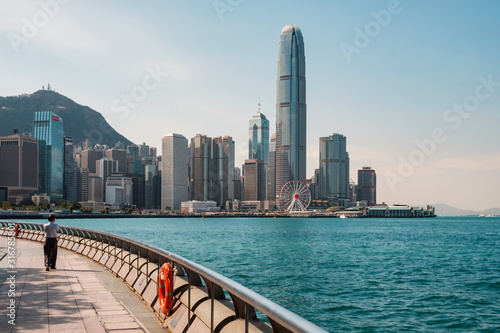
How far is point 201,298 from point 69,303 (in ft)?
16.7

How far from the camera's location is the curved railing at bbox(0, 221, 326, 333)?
4905mm

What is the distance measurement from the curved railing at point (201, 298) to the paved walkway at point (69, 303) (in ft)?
1.34

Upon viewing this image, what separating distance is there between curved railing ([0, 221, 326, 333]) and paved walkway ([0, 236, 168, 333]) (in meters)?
0.41

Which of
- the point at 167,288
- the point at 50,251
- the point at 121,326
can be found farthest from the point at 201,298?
the point at 50,251

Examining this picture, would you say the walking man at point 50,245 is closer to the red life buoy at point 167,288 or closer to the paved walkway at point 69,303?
the paved walkway at point 69,303

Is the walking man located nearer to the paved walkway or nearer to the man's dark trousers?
the man's dark trousers

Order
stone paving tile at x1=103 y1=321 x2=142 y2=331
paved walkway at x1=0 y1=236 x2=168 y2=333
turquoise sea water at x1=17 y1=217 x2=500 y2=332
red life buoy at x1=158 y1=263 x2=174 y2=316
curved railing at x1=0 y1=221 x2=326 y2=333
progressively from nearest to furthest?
curved railing at x1=0 y1=221 x2=326 y2=333, red life buoy at x1=158 y1=263 x2=174 y2=316, stone paving tile at x1=103 y1=321 x2=142 y2=331, paved walkway at x1=0 y1=236 x2=168 y2=333, turquoise sea water at x1=17 y1=217 x2=500 y2=332

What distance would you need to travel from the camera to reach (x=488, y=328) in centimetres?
2097

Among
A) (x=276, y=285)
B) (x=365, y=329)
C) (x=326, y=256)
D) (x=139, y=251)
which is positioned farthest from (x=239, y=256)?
(x=139, y=251)

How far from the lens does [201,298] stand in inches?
336

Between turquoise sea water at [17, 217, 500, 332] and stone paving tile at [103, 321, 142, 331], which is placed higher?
stone paving tile at [103, 321, 142, 331]

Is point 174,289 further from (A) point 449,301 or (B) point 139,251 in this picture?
(A) point 449,301

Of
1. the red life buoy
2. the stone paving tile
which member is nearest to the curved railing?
the red life buoy

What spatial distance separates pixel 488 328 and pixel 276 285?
14.3 metres
